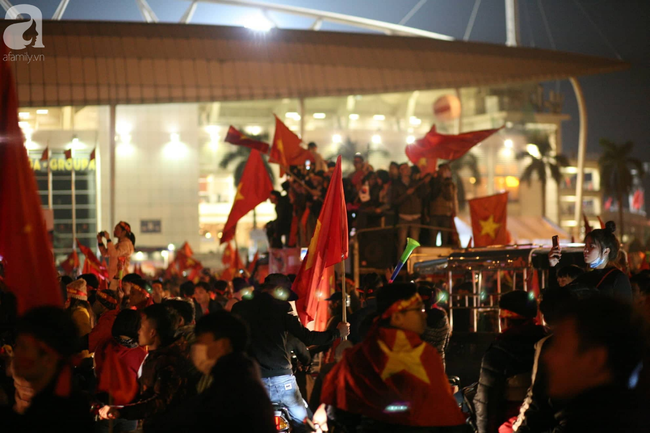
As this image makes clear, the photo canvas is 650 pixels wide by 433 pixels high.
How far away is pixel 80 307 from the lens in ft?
25.4

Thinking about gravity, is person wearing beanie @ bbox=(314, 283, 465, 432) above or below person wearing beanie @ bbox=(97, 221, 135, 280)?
below

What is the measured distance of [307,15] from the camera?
2409 inches

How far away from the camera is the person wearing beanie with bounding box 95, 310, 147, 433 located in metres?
5.76

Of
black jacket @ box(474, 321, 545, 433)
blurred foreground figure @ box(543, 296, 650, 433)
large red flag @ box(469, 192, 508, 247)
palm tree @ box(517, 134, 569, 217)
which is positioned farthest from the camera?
palm tree @ box(517, 134, 569, 217)

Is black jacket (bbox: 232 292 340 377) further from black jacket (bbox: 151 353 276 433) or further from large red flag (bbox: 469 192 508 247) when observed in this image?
large red flag (bbox: 469 192 508 247)

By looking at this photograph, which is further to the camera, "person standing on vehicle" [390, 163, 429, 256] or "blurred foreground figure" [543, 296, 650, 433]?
"person standing on vehicle" [390, 163, 429, 256]

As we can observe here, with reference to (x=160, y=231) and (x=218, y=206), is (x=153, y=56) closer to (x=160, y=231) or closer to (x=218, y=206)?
(x=160, y=231)

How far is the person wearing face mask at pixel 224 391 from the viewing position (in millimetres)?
3742

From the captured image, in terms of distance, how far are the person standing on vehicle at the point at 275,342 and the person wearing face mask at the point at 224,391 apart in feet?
7.69

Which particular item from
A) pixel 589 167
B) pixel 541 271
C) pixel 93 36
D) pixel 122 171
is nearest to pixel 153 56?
pixel 93 36

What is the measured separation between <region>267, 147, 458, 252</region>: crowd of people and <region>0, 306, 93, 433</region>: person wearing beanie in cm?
1102

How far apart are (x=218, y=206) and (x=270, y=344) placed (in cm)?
5971

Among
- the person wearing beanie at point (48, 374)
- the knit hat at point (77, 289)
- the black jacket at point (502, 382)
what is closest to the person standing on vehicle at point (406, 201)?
the knit hat at point (77, 289)

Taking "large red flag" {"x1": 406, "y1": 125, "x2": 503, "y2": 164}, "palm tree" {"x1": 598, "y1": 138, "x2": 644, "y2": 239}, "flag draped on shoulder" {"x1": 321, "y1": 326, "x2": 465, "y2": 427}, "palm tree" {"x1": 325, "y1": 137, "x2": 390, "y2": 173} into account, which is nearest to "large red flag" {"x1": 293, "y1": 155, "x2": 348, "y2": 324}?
"flag draped on shoulder" {"x1": 321, "y1": 326, "x2": 465, "y2": 427}
